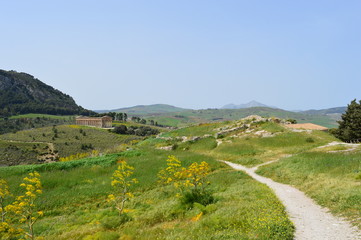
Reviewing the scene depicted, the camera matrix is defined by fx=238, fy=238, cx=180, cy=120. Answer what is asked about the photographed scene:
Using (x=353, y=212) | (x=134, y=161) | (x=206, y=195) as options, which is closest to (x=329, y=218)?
(x=353, y=212)

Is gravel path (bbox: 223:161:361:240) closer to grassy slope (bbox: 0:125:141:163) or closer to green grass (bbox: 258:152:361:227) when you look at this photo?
green grass (bbox: 258:152:361:227)

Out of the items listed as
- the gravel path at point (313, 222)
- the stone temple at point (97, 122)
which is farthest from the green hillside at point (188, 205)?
the stone temple at point (97, 122)

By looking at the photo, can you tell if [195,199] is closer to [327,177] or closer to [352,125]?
[327,177]

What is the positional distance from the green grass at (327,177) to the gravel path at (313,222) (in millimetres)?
530

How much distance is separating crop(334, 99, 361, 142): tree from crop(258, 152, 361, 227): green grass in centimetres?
3625

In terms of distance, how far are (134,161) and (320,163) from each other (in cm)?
2194

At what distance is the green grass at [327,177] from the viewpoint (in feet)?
40.8

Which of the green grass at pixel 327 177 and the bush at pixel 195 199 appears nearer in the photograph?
the green grass at pixel 327 177

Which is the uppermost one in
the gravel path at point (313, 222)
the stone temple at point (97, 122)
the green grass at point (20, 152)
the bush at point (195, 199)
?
the gravel path at point (313, 222)

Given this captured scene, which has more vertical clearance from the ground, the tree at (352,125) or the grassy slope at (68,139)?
the tree at (352,125)

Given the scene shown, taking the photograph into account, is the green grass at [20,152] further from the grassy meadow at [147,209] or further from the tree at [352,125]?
the tree at [352,125]

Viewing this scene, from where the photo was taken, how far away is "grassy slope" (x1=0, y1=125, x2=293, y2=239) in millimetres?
10138

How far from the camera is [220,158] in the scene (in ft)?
122

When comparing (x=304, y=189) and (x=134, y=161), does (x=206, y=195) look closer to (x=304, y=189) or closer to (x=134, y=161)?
(x=304, y=189)
